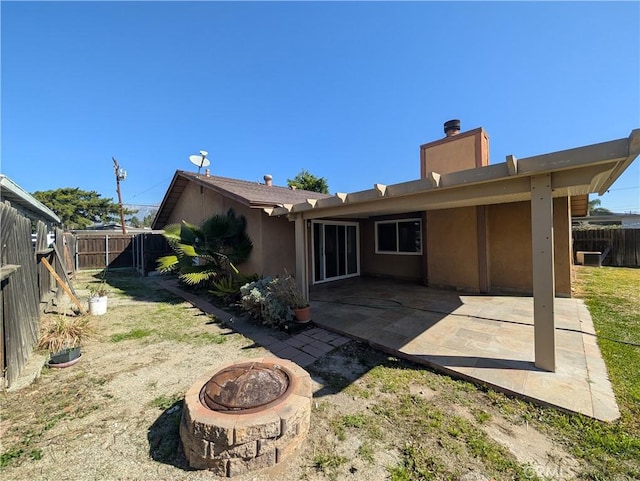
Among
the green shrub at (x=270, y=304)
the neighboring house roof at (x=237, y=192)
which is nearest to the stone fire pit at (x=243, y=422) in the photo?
the green shrub at (x=270, y=304)

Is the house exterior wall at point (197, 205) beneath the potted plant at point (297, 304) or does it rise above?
above

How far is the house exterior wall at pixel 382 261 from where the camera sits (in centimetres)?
1006

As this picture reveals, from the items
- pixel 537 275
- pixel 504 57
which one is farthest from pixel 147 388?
pixel 504 57

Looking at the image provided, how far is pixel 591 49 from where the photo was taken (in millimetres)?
6781

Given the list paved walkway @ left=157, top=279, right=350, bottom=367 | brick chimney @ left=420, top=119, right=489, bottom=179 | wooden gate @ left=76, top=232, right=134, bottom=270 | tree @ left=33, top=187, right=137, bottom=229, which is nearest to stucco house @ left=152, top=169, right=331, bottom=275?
paved walkway @ left=157, top=279, right=350, bottom=367

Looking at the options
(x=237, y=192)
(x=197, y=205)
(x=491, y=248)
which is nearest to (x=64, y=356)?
(x=237, y=192)

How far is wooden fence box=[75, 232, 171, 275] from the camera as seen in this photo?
15.0 metres

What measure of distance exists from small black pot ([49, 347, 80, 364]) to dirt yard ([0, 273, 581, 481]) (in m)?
0.16

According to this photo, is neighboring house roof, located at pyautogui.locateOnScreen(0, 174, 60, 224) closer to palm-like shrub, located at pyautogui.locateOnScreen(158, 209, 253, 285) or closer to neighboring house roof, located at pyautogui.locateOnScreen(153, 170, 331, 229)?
palm-like shrub, located at pyautogui.locateOnScreen(158, 209, 253, 285)

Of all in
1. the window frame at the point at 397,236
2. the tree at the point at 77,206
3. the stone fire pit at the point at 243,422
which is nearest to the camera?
the stone fire pit at the point at 243,422

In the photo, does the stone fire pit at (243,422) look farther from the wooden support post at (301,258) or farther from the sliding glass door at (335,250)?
the sliding glass door at (335,250)

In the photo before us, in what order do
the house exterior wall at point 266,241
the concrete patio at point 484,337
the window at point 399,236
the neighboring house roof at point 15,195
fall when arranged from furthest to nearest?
the window at point 399,236, the house exterior wall at point 266,241, the neighboring house roof at point 15,195, the concrete patio at point 484,337

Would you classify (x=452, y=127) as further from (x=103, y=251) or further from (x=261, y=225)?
(x=103, y=251)

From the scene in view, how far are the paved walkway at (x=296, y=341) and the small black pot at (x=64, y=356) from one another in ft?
8.51
